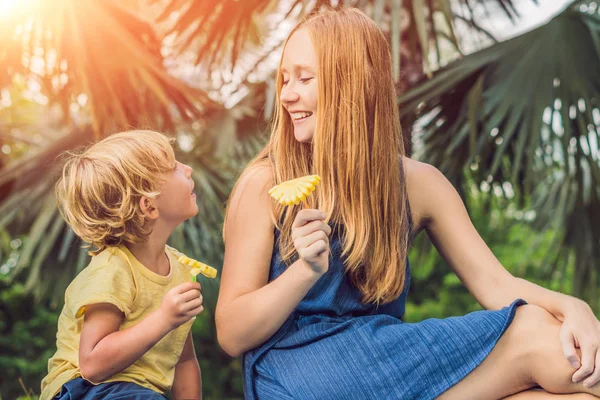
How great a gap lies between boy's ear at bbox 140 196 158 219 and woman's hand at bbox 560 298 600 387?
2.89ft

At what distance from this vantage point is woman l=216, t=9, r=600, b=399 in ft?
4.96

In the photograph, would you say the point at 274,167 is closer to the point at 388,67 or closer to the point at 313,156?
the point at 313,156

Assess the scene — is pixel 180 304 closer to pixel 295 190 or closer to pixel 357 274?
pixel 295 190

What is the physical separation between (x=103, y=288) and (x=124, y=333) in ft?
0.35

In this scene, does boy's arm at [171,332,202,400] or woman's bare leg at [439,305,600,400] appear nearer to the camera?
woman's bare leg at [439,305,600,400]

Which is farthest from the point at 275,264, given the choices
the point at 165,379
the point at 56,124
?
the point at 56,124

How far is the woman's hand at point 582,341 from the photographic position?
1.44m

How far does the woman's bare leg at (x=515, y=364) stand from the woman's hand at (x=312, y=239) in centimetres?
37

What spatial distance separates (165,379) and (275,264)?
36 cm

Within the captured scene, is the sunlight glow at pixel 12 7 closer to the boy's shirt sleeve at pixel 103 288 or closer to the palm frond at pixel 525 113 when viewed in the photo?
the palm frond at pixel 525 113

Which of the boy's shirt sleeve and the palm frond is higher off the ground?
the palm frond

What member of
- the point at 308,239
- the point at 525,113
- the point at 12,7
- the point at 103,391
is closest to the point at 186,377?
the point at 103,391

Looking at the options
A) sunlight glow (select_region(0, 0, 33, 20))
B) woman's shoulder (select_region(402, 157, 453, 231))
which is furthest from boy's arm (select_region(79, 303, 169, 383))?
sunlight glow (select_region(0, 0, 33, 20))

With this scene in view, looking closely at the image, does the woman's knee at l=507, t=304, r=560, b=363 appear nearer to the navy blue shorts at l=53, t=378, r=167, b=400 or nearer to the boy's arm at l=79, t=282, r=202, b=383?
the boy's arm at l=79, t=282, r=202, b=383
